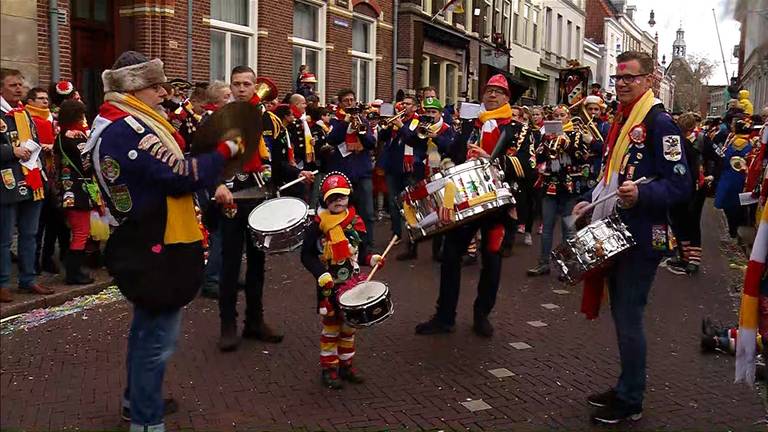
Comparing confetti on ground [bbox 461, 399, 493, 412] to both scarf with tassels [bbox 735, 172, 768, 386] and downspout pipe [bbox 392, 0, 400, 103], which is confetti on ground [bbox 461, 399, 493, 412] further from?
downspout pipe [bbox 392, 0, 400, 103]

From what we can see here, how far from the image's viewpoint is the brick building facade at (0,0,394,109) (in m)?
10.8

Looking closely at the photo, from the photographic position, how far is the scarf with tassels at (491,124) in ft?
20.0

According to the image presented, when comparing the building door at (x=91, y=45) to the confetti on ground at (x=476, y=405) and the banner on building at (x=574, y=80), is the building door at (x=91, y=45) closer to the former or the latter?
the confetti on ground at (x=476, y=405)

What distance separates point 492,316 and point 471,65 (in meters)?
24.2

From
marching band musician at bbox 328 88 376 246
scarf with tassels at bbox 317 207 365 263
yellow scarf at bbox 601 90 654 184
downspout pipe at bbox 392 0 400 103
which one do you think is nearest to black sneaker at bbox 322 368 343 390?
A: scarf with tassels at bbox 317 207 365 263

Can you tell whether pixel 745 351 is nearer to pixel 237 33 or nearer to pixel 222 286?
pixel 222 286

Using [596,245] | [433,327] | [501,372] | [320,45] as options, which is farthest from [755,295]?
[320,45]

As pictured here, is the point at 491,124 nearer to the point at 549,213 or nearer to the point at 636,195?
the point at 636,195

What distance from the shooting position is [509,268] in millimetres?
8961

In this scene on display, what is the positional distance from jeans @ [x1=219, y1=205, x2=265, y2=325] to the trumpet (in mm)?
3518

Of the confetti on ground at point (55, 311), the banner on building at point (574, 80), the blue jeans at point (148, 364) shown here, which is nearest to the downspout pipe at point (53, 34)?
the confetti on ground at point (55, 311)

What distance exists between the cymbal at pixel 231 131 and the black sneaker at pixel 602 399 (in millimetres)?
2529

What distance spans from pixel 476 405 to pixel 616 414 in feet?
2.72

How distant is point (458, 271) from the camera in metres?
6.02
